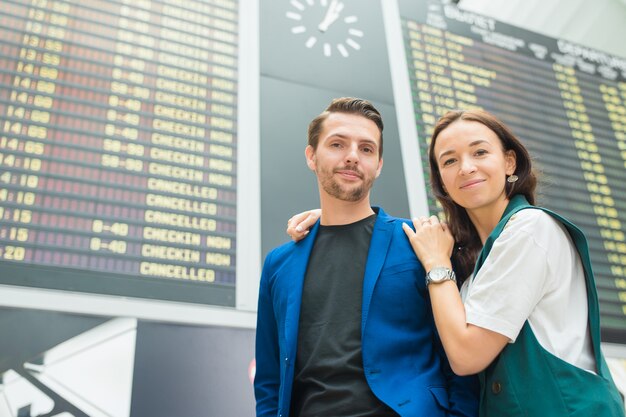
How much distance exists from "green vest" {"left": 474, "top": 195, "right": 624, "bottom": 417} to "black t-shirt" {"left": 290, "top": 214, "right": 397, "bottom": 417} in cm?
24

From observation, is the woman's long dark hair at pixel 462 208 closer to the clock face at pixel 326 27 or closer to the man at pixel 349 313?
the man at pixel 349 313

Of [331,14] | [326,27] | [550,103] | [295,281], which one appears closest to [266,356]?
[295,281]

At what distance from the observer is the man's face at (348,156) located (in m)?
1.64

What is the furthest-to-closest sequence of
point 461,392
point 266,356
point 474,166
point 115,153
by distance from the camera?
point 115,153
point 266,356
point 474,166
point 461,392

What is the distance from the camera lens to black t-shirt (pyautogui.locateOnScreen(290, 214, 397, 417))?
4.39 feet

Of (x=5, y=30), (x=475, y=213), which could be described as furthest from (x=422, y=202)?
(x=5, y=30)

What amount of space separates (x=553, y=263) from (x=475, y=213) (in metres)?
0.30

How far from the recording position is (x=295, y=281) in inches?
62.7

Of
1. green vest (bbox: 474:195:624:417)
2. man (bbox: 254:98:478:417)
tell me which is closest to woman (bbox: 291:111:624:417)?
green vest (bbox: 474:195:624:417)

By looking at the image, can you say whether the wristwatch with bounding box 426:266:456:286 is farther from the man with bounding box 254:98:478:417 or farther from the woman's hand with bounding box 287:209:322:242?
the woman's hand with bounding box 287:209:322:242

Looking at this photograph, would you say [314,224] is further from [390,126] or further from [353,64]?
[353,64]

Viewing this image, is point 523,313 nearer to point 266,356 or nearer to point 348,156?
point 348,156

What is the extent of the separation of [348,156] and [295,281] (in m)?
0.38

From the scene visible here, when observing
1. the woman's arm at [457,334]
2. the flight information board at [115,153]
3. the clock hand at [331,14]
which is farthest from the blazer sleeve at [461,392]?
the clock hand at [331,14]
